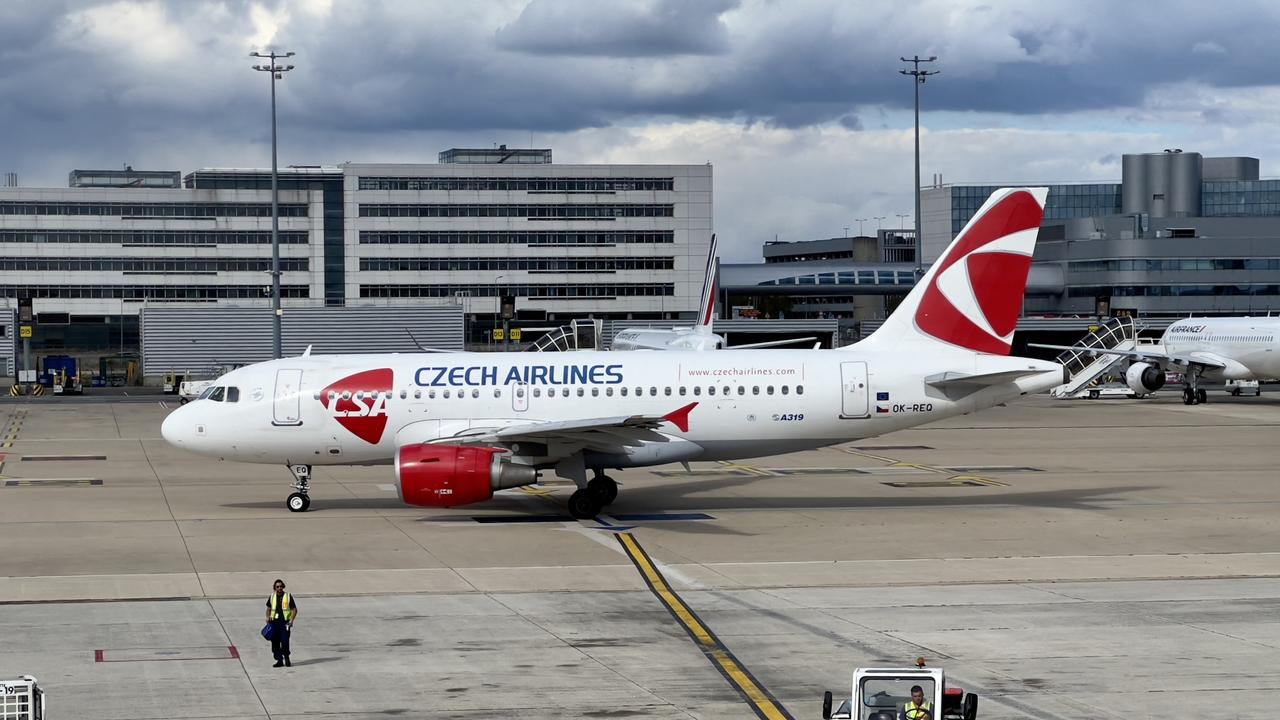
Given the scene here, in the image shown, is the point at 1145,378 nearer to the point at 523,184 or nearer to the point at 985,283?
the point at 985,283

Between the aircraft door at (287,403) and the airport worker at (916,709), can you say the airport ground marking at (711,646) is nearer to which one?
the airport worker at (916,709)

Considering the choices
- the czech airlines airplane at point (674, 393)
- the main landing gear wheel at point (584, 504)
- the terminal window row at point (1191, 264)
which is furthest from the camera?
the terminal window row at point (1191, 264)

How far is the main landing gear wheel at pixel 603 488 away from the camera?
3431cm

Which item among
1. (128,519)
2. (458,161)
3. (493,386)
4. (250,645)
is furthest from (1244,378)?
(458,161)

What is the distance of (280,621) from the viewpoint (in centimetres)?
1884

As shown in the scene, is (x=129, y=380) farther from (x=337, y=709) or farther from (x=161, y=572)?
(x=337, y=709)

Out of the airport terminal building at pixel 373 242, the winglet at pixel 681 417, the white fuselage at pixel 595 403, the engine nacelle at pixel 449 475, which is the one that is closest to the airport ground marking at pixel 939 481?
the white fuselage at pixel 595 403

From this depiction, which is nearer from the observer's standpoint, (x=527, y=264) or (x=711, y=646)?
(x=711, y=646)

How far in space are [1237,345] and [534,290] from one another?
74.4 metres

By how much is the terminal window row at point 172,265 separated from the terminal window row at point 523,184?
33.9 ft

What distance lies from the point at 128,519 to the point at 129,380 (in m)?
77.7

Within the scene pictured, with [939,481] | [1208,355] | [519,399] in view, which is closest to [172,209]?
[1208,355]

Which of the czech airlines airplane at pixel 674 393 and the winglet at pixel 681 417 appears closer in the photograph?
the winglet at pixel 681 417

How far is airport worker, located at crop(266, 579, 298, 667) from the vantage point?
18797mm
